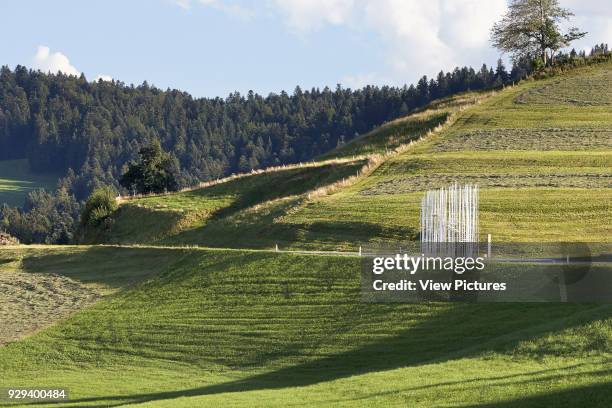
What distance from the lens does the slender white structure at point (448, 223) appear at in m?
44.9

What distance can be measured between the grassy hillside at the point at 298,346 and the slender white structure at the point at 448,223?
4.94 m

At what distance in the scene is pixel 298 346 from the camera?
35906mm

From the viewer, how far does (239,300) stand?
137ft

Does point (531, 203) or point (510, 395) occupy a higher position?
point (531, 203)

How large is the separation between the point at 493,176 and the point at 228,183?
982 inches

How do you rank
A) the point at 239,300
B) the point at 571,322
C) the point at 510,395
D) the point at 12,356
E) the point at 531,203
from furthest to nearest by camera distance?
the point at 531,203, the point at 239,300, the point at 12,356, the point at 571,322, the point at 510,395

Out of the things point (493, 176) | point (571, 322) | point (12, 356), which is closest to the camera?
point (571, 322)

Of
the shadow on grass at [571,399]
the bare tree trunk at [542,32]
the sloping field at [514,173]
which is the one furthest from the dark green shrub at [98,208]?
the shadow on grass at [571,399]

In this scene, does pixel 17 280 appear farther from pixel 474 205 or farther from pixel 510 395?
pixel 510 395

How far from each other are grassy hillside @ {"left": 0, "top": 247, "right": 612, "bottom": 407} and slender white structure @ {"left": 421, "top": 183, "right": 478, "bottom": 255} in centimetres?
494

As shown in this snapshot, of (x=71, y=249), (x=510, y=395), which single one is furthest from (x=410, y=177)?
(x=510, y=395)

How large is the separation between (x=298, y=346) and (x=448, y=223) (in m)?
14.4

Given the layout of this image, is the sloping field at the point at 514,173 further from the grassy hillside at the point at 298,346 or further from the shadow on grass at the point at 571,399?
the shadow on grass at the point at 571,399

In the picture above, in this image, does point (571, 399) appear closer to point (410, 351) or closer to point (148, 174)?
point (410, 351)
